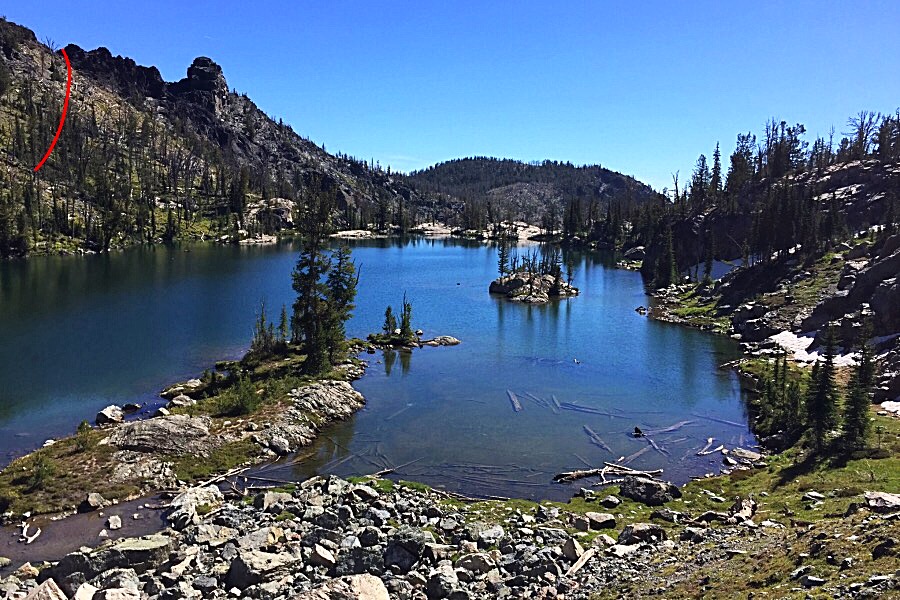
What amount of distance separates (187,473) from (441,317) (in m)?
64.0

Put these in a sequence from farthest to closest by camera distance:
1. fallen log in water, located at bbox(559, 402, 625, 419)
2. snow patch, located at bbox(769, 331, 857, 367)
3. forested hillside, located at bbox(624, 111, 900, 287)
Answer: forested hillside, located at bbox(624, 111, 900, 287), snow patch, located at bbox(769, 331, 857, 367), fallen log in water, located at bbox(559, 402, 625, 419)

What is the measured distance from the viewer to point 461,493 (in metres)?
38.7

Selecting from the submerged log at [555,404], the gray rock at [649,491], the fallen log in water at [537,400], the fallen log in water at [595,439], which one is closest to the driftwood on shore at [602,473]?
the gray rock at [649,491]

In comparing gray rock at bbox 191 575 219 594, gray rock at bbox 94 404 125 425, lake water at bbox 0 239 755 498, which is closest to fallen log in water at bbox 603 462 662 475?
lake water at bbox 0 239 755 498

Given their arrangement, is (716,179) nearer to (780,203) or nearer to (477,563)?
(780,203)

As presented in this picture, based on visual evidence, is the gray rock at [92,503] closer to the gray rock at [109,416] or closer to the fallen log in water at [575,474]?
the gray rock at [109,416]

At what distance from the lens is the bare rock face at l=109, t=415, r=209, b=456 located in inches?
1609

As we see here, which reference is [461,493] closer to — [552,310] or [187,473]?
[187,473]

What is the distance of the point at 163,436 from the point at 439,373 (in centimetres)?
3183

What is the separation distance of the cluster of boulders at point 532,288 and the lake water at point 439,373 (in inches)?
255

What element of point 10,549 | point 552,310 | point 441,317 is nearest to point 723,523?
point 10,549

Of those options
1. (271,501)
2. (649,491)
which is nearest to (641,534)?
(649,491)

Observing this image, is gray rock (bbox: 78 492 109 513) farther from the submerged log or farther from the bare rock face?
the submerged log

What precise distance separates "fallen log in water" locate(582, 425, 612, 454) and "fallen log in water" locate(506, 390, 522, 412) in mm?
6684
